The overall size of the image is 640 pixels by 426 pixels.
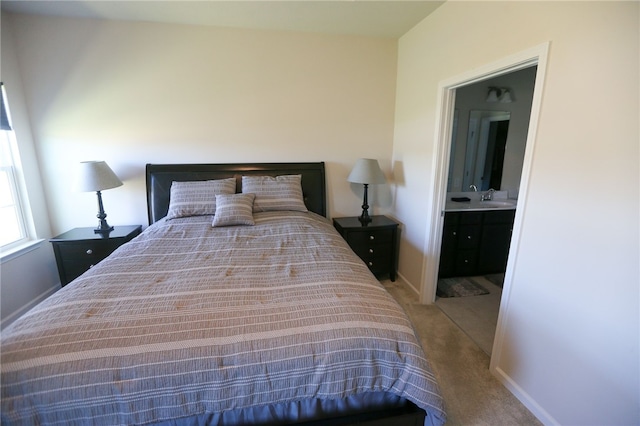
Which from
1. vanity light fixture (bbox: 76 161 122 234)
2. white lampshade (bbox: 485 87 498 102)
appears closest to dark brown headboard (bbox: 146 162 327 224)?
vanity light fixture (bbox: 76 161 122 234)

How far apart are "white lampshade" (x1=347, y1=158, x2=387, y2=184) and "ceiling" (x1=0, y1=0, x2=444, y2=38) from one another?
129cm

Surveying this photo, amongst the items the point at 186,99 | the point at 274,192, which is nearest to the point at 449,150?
the point at 274,192

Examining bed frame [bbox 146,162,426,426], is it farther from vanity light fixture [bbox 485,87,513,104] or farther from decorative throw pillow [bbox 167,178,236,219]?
vanity light fixture [bbox 485,87,513,104]

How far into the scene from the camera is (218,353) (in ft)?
3.43

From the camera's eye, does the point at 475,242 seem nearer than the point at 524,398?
No

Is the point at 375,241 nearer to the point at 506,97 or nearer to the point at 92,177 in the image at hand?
the point at 506,97

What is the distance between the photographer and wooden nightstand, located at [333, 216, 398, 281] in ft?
9.65

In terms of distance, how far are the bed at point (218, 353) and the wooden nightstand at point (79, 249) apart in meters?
1.17

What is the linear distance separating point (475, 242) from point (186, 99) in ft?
11.0

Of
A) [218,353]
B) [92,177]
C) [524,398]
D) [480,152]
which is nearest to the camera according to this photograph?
[218,353]

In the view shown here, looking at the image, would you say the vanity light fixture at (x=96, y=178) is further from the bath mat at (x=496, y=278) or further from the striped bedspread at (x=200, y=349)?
the bath mat at (x=496, y=278)

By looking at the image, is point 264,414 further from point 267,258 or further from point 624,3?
point 624,3

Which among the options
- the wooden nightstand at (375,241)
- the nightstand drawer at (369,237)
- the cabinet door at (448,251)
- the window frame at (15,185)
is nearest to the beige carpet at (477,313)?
the cabinet door at (448,251)

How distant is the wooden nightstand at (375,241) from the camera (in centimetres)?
294
